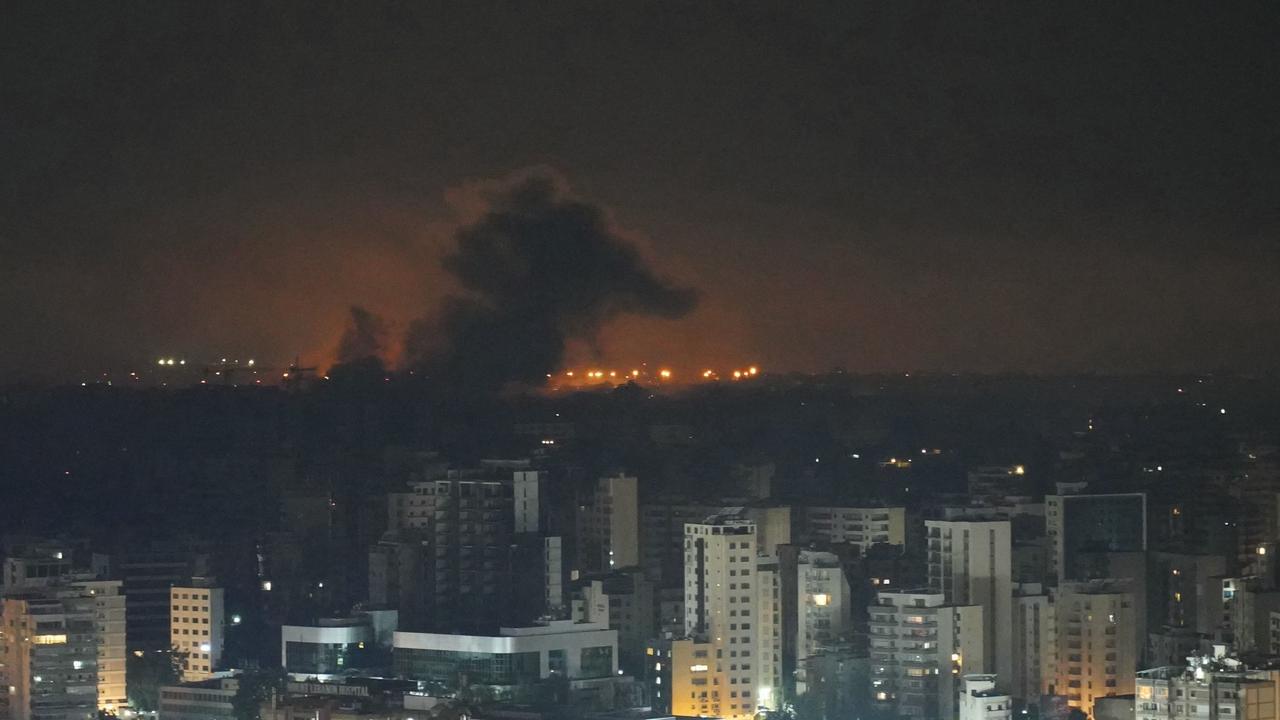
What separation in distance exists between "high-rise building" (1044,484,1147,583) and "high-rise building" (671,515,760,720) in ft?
7.07

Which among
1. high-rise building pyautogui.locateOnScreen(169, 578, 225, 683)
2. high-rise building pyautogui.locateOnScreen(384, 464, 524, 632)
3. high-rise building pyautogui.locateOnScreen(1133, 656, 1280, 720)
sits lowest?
high-rise building pyautogui.locateOnScreen(1133, 656, 1280, 720)

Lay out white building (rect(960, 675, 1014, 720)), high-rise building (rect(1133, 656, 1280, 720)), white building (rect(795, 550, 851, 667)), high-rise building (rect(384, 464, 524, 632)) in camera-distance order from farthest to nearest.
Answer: high-rise building (rect(384, 464, 524, 632)) → white building (rect(795, 550, 851, 667)) → white building (rect(960, 675, 1014, 720)) → high-rise building (rect(1133, 656, 1280, 720))

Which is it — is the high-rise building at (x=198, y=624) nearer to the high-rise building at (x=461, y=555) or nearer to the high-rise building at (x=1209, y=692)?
the high-rise building at (x=461, y=555)

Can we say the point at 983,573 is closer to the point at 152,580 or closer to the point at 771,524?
the point at 771,524

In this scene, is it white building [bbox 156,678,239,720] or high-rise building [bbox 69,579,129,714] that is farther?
high-rise building [bbox 69,579,129,714]

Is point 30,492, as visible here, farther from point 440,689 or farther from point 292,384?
point 440,689

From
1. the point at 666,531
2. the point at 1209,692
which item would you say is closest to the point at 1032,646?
the point at 1209,692

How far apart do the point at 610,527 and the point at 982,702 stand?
16.6 feet

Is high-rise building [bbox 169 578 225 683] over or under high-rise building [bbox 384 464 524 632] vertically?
under

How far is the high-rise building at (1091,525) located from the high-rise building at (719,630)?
215cm

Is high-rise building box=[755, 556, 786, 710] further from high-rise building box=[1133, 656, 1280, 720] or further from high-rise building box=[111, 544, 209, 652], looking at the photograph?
high-rise building box=[111, 544, 209, 652]

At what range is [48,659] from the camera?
1583 centimetres

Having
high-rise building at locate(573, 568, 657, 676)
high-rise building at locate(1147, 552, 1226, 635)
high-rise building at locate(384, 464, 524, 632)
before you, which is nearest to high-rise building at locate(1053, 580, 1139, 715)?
high-rise building at locate(1147, 552, 1226, 635)

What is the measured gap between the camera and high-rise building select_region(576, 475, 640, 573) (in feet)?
63.0
